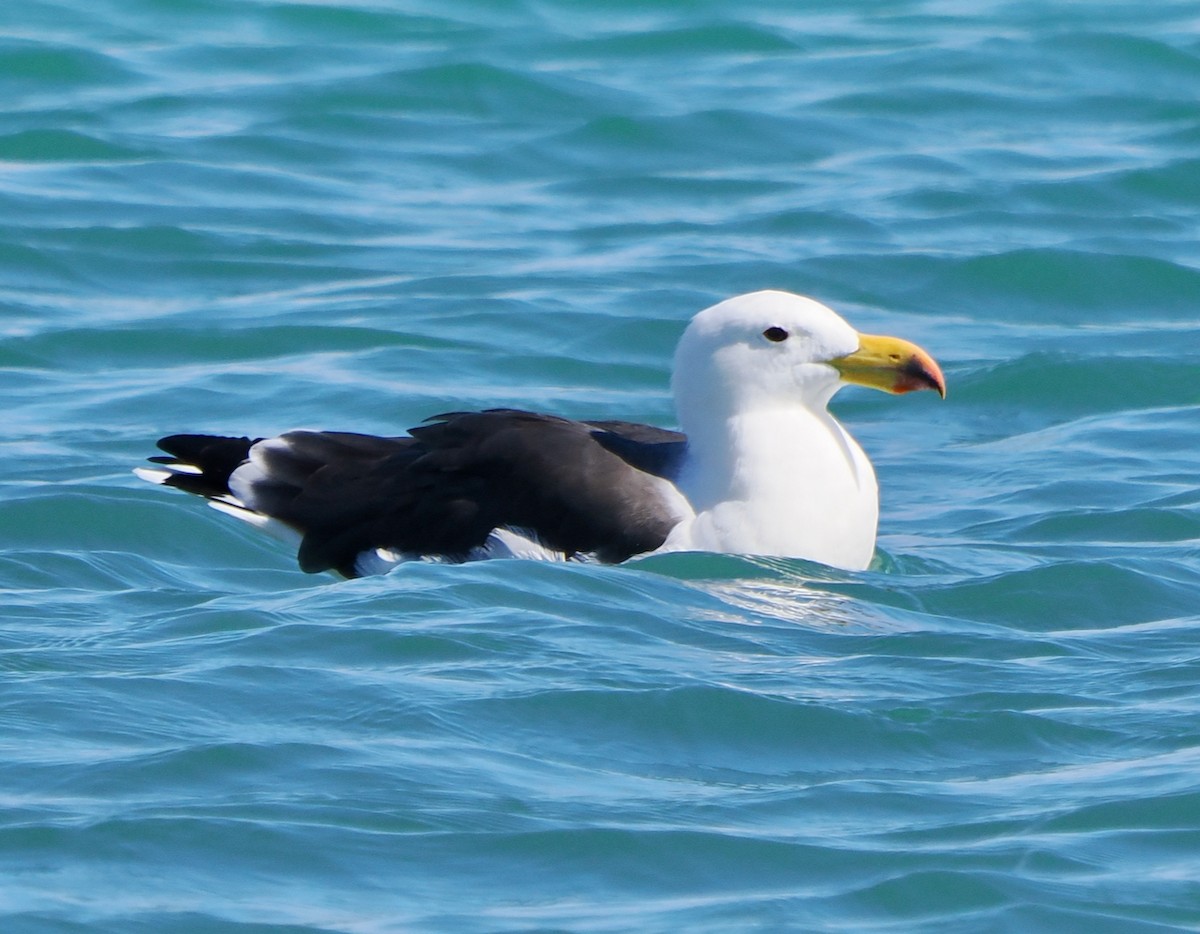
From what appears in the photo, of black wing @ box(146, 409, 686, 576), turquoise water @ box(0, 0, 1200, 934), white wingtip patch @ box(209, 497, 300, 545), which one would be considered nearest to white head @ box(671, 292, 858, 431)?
black wing @ box(146, 409, 686, 576)

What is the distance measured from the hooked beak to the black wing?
1.99 feet

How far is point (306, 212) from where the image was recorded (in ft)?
45.8

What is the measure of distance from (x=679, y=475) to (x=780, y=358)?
0.50 metres

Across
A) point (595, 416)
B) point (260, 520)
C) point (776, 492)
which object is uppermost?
point (595, 416)

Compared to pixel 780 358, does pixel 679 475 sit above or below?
below

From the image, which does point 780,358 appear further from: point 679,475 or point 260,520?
point 260,520

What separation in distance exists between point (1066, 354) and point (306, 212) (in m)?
4.72

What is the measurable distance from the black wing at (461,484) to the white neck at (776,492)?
0.12 meters

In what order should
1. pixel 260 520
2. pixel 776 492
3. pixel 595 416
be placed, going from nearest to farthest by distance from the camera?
1. pixel 776 492
2. pixel 260 520
3. pixel 595 416

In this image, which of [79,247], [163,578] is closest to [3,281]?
[79,247]

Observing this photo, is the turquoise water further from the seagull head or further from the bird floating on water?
the seagull head

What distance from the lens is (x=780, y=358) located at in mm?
7859

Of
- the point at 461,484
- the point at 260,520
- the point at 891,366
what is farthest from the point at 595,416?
the point at 891,366

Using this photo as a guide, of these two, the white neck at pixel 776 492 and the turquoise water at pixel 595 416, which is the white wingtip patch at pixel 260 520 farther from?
the white neck at pixel 776 492
